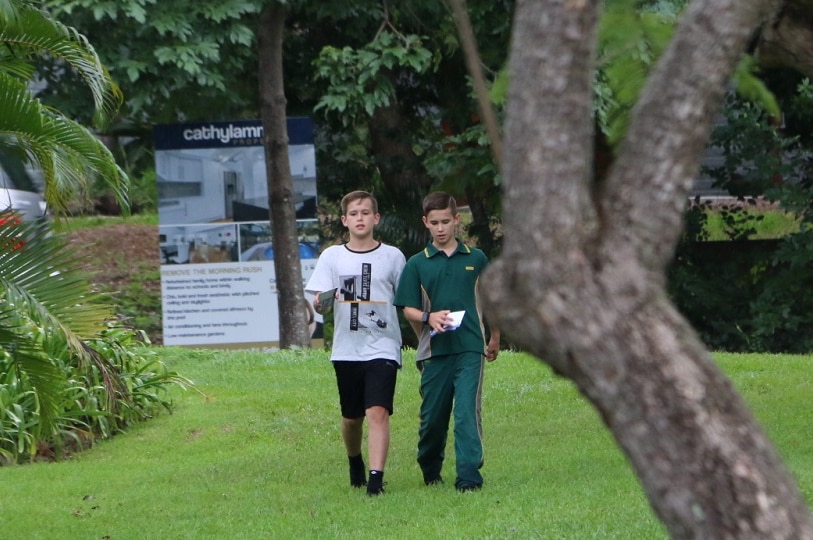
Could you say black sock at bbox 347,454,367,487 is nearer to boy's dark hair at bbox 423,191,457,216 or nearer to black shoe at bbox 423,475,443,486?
black shoe at bbox 423,475,443,486

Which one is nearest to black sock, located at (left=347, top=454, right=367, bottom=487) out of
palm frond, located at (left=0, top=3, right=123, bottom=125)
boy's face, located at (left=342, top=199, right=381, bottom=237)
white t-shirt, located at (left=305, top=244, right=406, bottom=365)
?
white t-shirt, located at (left=305, top=244, right=406, bottom=365)

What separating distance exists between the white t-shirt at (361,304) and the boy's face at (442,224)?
328 mm

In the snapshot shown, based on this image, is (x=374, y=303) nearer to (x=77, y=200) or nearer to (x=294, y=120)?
(x=77, y=200)

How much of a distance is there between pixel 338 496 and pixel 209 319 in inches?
302

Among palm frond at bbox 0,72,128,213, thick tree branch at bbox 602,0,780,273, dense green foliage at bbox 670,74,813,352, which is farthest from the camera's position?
dense green foliage at bbox 670,74,813,352

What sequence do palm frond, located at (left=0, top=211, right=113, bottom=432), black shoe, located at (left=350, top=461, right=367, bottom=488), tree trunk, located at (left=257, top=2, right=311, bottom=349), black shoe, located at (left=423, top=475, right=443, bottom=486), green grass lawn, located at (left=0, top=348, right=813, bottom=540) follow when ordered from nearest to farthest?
palm frond, located at (left=0, top=211, right=113, bottom=432) → green grass lawn, located at (left=0, top=348, right=813, bottom=540) → black shoe, located at (left=423, top=475, right=443, bottom=486) → black shoe, located at (left=350, top=461, right=367, bottom=488) → tree trunk, located at (left=257, top=2, right=311, bottom=349)

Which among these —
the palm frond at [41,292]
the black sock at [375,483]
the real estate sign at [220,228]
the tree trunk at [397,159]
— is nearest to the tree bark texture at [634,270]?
the palm frond at [41,292]

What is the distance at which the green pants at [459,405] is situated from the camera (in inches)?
286

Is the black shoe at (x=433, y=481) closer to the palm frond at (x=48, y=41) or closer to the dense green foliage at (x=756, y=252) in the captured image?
the palm frond at (x=48, y=41)

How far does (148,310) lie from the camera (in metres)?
22.0

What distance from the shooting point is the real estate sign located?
49.0 feet

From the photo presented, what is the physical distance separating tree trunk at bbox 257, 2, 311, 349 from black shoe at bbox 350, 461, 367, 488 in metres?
6.87

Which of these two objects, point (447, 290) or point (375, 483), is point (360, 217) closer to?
point (447, 290)

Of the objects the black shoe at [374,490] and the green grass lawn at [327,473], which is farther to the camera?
the black shoe at [374,490]
